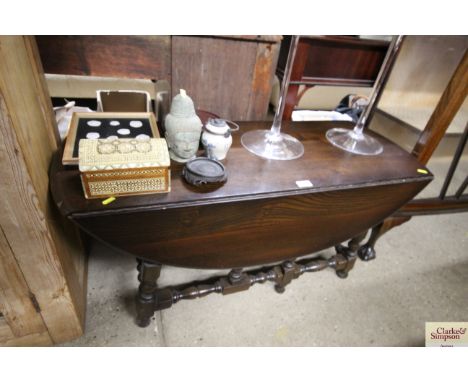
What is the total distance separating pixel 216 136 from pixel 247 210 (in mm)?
244

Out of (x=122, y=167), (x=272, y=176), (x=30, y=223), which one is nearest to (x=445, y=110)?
(x=272, y=176)

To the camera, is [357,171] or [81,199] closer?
[81,199]


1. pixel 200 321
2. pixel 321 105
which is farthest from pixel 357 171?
pixel 321 105

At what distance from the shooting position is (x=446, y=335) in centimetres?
115

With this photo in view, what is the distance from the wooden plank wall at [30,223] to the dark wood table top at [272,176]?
8cm

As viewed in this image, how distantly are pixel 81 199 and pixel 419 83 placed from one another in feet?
5.25

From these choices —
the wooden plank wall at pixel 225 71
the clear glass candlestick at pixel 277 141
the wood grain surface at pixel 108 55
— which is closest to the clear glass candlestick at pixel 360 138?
the clear glass candlestick at pixel 277 141

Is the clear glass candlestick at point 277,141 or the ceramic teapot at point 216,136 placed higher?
the ceramic teapot at point 216,136

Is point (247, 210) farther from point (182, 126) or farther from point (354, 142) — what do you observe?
point (354, 142)

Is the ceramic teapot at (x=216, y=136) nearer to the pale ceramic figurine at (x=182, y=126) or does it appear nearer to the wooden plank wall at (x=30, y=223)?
the pale ceramic figurine at (x=182, y=126)

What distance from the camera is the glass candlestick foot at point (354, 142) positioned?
1.16m

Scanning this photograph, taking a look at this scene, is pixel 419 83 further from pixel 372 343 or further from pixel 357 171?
pixel 372 343

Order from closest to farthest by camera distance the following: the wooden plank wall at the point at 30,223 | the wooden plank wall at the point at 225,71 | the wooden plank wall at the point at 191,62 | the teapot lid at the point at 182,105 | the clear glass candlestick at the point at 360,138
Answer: the wooden plank wall at the point at 30,223, the teapot lid at the point at 182,105, the wooden plank wall at the point at 191,62, the wooden plank wall at the point at 225,71, the clear glass candlestick at the point at 360,138
